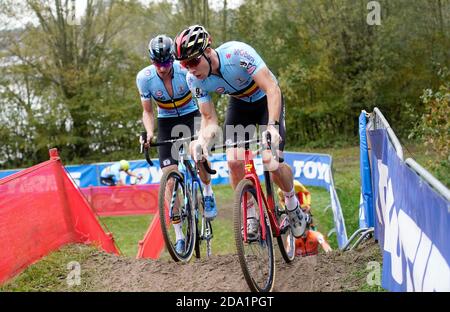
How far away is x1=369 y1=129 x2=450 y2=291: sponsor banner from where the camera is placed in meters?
3.14

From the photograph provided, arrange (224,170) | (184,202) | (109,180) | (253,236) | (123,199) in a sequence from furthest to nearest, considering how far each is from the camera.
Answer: (224,170) < (109,180) < (123,199) < (184,202) < (253,236)

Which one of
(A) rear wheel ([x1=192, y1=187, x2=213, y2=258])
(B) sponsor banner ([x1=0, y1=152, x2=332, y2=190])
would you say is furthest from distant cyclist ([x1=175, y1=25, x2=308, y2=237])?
(B) sponsor banner ([x1=0, y1=152, x2=332, y2=190])

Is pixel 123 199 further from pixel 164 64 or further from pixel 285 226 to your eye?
pixel 285 226

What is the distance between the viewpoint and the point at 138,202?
15648 millimetres

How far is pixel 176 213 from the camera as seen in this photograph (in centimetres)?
630

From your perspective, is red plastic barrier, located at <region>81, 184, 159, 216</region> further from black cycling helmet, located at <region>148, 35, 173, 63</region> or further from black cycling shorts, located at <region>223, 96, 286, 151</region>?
black cycling shorts, located at <region>223, 96, 286, 151</region>

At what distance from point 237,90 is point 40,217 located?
272cm

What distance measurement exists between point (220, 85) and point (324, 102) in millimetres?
24937

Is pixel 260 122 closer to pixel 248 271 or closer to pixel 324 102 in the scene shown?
pixel 248 271

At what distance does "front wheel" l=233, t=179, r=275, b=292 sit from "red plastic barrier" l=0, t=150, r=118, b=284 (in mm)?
2496

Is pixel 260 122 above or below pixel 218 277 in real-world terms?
above

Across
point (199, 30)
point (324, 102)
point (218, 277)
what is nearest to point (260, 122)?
point (199, 30)

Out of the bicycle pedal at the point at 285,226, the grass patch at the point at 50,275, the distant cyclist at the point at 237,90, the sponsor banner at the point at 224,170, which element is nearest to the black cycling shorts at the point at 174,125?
the distant cyclist at the point at 237,90

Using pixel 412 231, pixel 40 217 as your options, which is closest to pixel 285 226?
pixel 412 231
